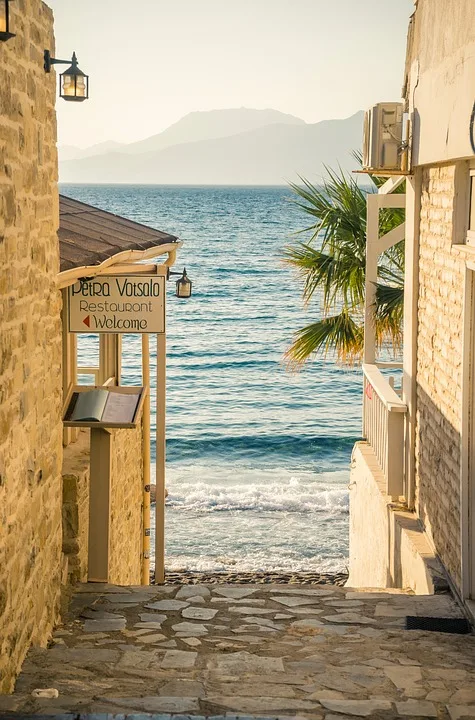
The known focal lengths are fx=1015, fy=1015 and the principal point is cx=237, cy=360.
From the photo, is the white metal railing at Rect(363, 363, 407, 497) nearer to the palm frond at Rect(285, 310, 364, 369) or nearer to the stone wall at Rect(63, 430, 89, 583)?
the palm frond at Rect(285, 310, 364, 369)

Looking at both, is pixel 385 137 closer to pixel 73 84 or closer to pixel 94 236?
pixel 94 236

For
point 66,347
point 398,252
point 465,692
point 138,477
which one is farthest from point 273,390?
point 465,692

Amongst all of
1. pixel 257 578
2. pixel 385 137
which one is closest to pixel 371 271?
pixel 385 137

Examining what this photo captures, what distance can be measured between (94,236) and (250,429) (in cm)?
2083

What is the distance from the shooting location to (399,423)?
9773mm

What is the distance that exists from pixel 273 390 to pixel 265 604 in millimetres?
26711

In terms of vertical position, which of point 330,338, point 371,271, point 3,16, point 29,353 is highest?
point 3,16

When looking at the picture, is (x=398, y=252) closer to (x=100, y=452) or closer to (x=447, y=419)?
(x=447, y=419)

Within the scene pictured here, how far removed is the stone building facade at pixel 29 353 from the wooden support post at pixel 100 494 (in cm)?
27

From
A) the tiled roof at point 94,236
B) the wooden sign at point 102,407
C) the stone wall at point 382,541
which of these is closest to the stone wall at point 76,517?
the wooden sign at point 102,407

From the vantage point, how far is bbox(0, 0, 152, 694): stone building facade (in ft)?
17.2

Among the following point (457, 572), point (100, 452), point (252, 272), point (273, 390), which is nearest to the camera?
point (457, 572)

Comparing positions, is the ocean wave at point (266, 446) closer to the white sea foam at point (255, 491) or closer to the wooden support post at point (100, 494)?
the white sea foam at point (255, 491)

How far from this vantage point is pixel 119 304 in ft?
27.6
